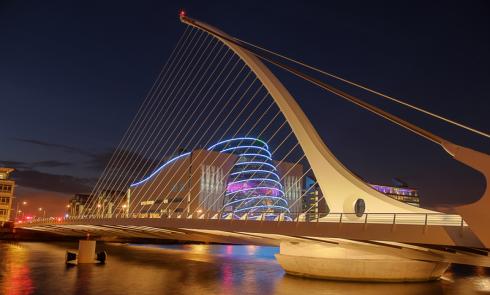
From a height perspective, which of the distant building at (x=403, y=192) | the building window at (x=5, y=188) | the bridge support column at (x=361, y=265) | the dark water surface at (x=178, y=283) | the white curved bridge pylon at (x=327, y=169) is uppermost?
the distant building at (x=403, y=192)

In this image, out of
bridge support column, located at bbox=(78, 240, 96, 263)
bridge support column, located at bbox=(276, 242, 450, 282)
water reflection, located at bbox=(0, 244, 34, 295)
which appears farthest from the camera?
bridge support column, located at bbox=(78, 240, 96, 263)

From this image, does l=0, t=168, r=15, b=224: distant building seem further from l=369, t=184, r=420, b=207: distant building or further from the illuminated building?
l=369, t=184, r=420, b=207: distant building

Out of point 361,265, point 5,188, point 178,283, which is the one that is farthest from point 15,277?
point 5,188

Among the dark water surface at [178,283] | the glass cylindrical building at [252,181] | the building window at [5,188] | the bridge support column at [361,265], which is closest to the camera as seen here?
the dark water surface at [178,283]

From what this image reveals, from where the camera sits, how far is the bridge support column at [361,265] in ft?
72.0

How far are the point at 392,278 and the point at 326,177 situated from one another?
18.0 feet

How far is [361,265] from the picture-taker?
22.0m

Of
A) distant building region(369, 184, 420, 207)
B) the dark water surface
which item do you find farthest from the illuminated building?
distant building region(369, 184, 420, 207)

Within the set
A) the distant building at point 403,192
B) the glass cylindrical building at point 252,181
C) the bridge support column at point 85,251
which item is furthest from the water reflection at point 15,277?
the distant building at point 403,192

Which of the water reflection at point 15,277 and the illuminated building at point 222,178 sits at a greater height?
the illuminated building at point 222,178

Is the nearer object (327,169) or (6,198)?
(327,169)

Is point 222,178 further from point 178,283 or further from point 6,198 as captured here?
point 6,198

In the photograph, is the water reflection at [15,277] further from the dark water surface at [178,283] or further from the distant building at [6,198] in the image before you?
the distant building at [6,198]

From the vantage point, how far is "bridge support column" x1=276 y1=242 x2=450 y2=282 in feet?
72.0
